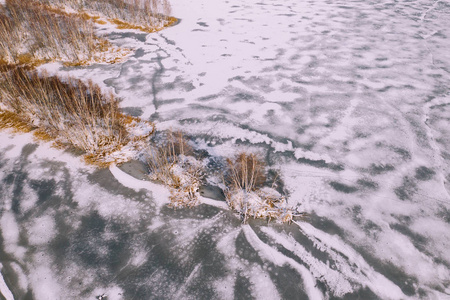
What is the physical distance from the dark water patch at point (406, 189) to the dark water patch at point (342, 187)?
50 cm

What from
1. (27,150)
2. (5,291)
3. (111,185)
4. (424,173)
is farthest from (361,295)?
(27,150)

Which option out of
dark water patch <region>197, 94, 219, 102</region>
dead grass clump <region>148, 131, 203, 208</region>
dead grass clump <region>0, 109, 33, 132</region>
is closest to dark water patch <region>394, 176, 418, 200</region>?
dead grass clump <region>148, 131, 203, 208</region>

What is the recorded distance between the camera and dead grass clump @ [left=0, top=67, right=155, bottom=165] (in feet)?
11.2

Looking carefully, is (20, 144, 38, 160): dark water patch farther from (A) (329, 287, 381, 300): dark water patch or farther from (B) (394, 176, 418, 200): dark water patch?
(B) (394, 176, 418, 200): dark water patch

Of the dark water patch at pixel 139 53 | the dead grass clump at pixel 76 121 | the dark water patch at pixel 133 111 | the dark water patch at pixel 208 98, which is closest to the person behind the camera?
the dead grass clump at pixel 76 121

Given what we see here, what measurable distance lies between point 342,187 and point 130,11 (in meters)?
7.86

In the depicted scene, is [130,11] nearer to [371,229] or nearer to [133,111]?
[133,111]

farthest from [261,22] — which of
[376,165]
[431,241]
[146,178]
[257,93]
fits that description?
[431,241]

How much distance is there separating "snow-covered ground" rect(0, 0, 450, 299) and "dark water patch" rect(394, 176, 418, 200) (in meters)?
0.01

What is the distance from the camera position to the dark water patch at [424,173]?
3193mm

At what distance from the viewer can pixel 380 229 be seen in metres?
2.71

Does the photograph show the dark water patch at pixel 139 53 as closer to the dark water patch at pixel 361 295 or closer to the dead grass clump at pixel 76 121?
the dead grass clump at pixel 76 121

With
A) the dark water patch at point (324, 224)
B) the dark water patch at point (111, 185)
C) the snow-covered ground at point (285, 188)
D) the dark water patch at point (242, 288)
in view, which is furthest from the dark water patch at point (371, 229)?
the dark water patch at point (111, 185)

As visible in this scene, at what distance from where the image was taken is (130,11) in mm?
7637
